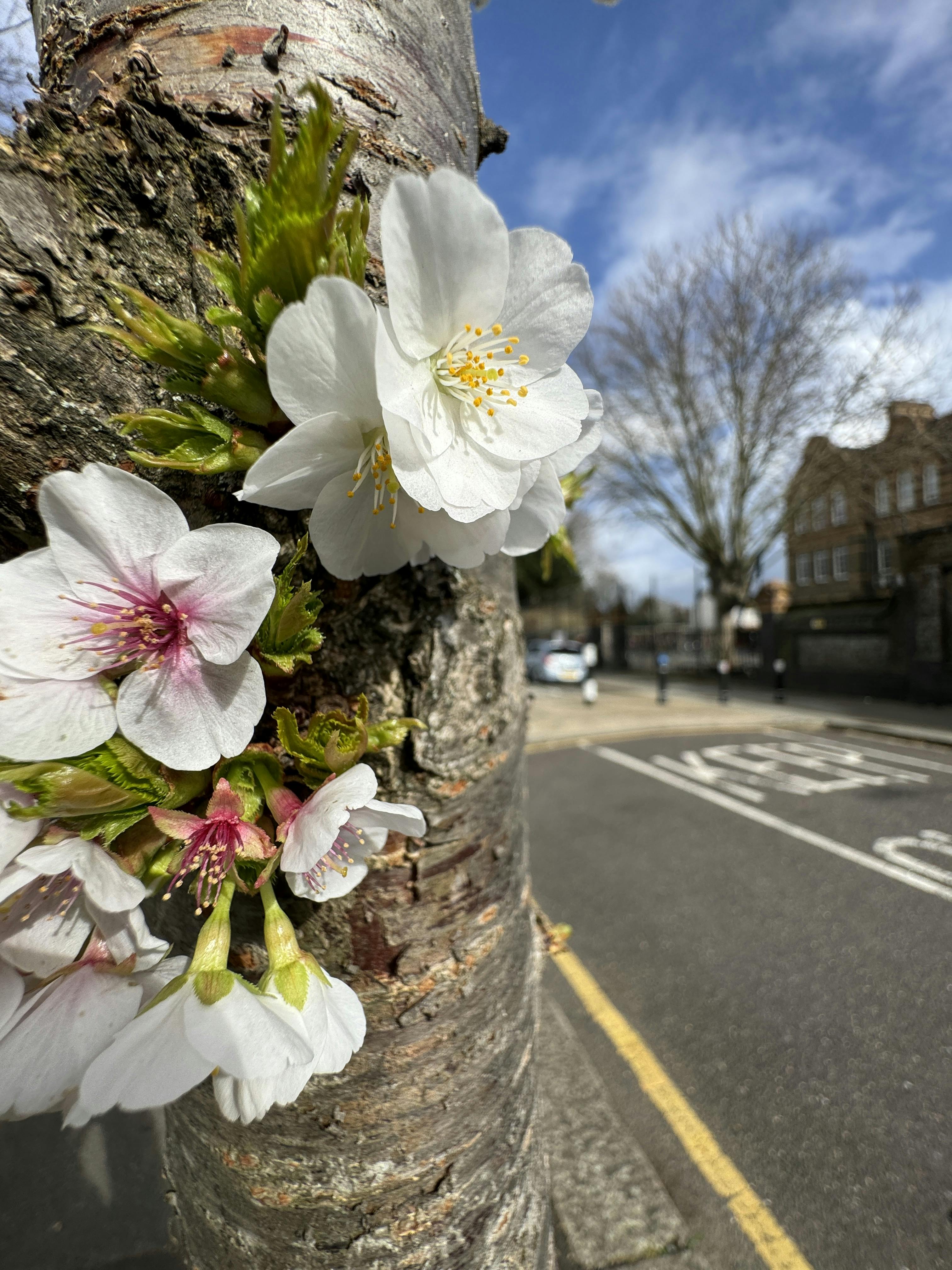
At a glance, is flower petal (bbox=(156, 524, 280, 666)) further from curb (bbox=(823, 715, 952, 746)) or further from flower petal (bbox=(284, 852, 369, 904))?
curb (bbox=(823, 715, 952, 746))

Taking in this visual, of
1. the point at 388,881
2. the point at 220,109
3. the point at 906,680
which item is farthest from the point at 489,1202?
the point at 906,680

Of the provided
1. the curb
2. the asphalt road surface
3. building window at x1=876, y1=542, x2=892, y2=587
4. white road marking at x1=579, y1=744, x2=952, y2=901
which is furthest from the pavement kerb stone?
building window at x1=876, y1=542, x2=892, y2=587

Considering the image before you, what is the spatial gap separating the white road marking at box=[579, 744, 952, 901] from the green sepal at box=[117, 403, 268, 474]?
5.44 m

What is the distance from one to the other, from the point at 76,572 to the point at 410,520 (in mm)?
331

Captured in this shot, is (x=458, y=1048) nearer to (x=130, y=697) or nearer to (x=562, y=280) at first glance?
(x=130, y=697)

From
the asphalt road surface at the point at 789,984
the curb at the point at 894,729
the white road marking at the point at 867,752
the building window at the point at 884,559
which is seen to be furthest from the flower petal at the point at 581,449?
the building window at the point at 884,559

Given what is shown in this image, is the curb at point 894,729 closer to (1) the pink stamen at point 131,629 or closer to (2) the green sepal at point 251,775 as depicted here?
(2) the green sepal at point 251,775

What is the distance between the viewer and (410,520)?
0.67 m

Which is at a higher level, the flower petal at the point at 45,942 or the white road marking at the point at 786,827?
the flower petal at the point at 45,942

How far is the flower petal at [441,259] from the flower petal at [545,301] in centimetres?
3

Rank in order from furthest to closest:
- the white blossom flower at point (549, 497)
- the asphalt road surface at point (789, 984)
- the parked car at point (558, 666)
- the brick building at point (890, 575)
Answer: the parked car at point (558, 666), the brick building at point (890, 575), the asphalt road surface at point (789, 984), the white blossom flower at point (549, 497)

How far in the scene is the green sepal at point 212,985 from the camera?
0.60 meters

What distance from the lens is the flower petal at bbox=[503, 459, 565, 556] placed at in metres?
0.73

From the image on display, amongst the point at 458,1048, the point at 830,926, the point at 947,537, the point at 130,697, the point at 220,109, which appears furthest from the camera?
the point at 947,537
